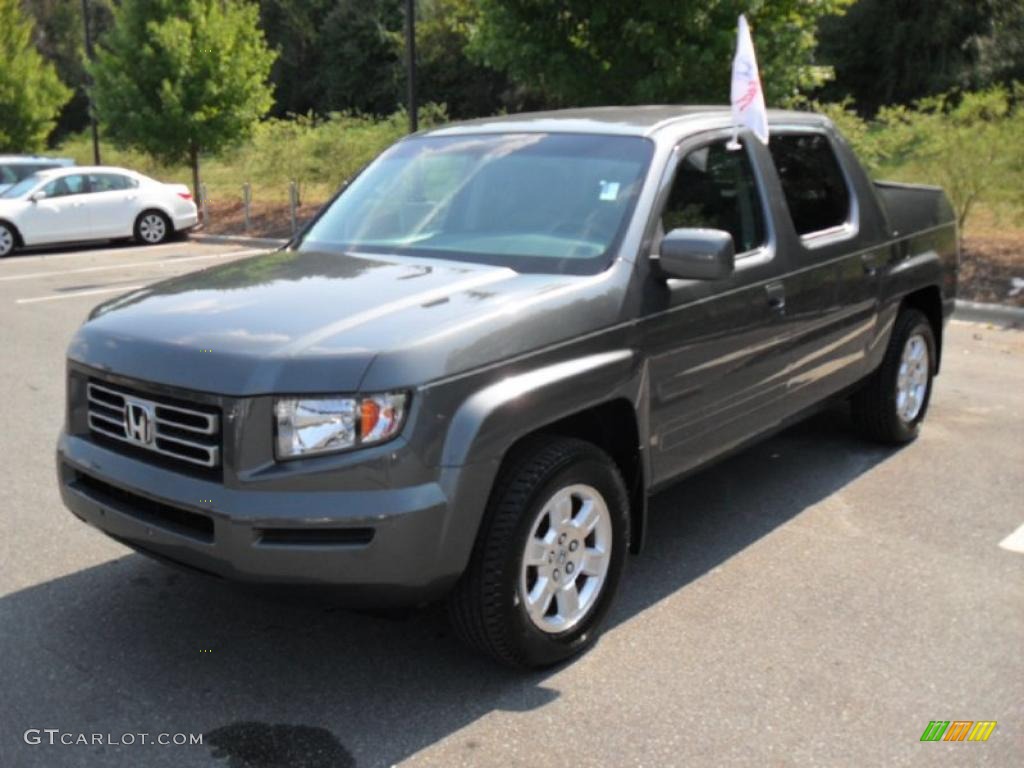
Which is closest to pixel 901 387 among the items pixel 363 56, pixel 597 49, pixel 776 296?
pixel 776 296

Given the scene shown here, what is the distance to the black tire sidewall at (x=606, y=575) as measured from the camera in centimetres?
351

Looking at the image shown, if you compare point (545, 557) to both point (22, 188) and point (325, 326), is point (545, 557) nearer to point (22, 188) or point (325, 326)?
point (325, 326)

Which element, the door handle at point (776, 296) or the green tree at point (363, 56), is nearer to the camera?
the door handle at point (776, 296)

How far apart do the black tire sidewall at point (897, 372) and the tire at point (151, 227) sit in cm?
1603

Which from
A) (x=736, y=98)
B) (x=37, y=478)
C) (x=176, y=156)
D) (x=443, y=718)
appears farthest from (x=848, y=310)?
(x=176, y=156)

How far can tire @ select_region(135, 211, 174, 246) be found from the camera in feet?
64.4

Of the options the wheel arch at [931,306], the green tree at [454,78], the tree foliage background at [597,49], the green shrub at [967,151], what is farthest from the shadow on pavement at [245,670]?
the green tree at [454,78]

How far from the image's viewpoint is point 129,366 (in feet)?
11.7

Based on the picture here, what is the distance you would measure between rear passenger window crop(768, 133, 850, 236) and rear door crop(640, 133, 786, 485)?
1.02 feet

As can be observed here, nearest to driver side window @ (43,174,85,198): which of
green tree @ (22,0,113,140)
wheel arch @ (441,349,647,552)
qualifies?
wheel arch @ (441,349,647,552)

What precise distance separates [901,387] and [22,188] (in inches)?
650

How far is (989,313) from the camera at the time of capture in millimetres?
10680

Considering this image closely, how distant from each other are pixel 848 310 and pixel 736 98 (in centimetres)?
123

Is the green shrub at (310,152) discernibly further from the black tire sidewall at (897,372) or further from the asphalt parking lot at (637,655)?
the asphalt parking lot at (637,655)
